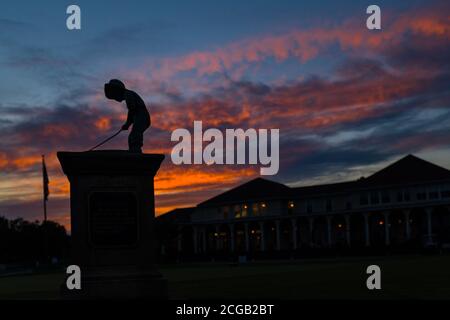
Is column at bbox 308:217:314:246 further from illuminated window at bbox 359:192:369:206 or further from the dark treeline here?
the dark treeline

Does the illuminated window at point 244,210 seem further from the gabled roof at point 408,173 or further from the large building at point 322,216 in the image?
the gabled roof at point 408,173

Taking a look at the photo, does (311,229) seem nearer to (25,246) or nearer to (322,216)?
(322,216)

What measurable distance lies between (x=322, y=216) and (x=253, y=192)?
40.5 feet

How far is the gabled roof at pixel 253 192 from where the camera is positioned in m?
109

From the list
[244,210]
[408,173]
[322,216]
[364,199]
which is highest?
[408,173]

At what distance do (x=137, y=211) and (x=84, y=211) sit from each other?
3.75ft

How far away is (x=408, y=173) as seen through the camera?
305 feet

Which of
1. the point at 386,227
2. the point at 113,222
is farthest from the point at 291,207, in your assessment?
the point at 113,222

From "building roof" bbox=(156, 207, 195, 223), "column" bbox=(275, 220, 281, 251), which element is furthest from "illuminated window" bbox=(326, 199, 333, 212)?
"building roof" bbox=(156, 207, 195, 223)

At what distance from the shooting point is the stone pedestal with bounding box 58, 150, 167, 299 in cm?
1525

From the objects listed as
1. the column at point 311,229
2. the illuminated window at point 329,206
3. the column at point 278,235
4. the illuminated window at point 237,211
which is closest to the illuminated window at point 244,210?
the illuminated window at point 237,211

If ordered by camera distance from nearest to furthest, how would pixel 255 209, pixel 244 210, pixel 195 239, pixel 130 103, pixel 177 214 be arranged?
1. pixel 130 103
2. pixel 255 209
3. pixel 244 210
4. pixel 195 239
5. pixel 177 214
